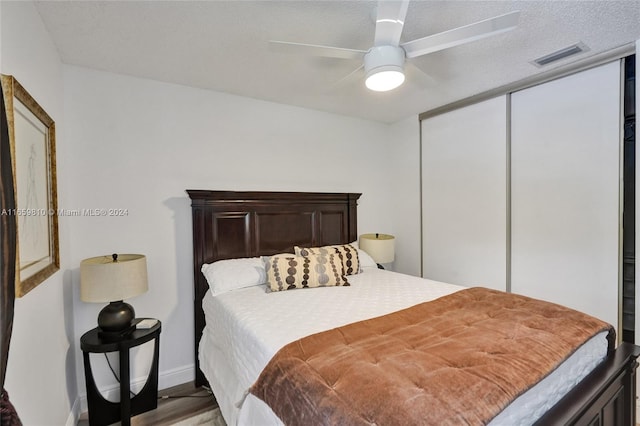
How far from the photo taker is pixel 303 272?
2.38 m

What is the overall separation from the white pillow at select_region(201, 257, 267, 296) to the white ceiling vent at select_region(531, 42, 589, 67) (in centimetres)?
265

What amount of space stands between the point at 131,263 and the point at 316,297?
122cm

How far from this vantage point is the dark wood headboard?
8.36ft

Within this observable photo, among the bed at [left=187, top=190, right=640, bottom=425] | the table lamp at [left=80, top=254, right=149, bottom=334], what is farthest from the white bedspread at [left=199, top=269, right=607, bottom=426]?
the table lamp at [left=80, top=254, right=149, bottom=334]

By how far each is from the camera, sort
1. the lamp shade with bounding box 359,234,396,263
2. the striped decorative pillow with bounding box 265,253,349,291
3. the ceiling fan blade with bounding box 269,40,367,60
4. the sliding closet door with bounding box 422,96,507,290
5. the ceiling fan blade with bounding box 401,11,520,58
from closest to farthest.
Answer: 1. the ceiling fan blade with bounding box 401,11,520,58
2. the ceiling fan blade with bounding box 269,40,367,60
3. the striped decorative pillow with bounding box 265,253,349,291
4. the sliding closet door with bounding box 422,96,507,290
5. the lamp shade with bounding box 359,234,396,263

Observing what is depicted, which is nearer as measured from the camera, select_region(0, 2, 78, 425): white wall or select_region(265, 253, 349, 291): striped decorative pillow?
select_region(0, 2, 78, 425): white wall

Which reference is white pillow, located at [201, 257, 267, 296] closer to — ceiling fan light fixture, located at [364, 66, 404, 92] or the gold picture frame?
the gold picture frame

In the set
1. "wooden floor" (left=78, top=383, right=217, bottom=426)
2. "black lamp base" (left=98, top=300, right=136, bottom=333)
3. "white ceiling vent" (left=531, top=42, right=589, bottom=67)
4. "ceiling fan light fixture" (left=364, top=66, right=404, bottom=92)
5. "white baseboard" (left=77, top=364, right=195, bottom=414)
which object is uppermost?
"white ceiling vent" (left=531, top=42, right=589, bottom=67)

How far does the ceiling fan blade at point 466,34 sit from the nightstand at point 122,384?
2.40m

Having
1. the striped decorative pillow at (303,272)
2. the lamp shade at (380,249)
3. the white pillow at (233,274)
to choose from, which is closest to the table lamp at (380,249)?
the lamp shade at (380,249)

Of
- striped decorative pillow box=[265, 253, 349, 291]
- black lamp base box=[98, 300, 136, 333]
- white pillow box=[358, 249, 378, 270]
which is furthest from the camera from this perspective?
white pillow box=[358, 249, 378, 270]

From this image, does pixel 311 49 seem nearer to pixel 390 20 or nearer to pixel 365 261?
pixel 390 20

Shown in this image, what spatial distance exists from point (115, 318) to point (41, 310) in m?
0.51

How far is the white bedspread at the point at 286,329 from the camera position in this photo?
125 cm
